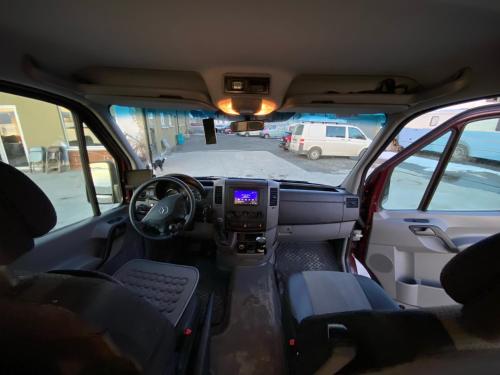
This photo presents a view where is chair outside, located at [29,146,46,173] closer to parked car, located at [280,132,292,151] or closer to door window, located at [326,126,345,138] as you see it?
parked car, located at [280,132,292,151]

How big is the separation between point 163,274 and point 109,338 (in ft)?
4.23

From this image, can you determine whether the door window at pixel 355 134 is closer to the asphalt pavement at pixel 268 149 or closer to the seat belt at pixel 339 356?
the asphalt pavement at pixel 268 149

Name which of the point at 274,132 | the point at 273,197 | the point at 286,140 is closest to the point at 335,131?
the point at 286,140

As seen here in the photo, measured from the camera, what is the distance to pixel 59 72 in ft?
5.01

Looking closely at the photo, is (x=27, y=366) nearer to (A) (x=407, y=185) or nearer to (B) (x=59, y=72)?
(B) (x=59, y=72)

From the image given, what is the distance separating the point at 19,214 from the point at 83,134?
1.44 m

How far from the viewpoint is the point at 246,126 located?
2.06m

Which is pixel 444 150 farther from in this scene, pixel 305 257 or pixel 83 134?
pixel 83 134

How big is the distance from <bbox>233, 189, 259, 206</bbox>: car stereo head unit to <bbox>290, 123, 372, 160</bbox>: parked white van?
2.21 feet

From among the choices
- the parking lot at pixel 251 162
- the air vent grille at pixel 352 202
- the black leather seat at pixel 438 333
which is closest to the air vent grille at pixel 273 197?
the parking lot at pixel 251 162

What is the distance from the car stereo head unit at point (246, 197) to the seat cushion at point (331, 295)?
767 mm

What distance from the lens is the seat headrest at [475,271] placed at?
568 mm

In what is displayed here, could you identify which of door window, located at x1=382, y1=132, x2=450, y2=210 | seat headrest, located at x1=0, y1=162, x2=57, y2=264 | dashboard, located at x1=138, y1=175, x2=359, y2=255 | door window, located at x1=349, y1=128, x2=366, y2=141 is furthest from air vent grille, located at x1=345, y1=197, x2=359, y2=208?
seat headrest, located at x1=0, y1=162, x2=57, y2=264

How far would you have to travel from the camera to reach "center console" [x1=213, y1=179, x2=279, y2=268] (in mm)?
2131
